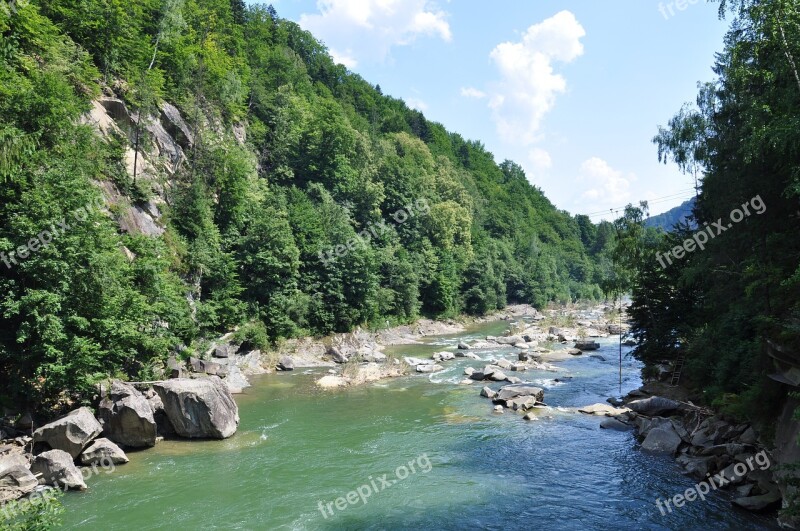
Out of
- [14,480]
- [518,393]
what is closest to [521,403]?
[518,393]

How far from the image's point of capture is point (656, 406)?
21.1 metres

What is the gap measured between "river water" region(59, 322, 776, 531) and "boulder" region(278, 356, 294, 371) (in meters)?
8.49

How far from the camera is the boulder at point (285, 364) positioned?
3265 centimetres

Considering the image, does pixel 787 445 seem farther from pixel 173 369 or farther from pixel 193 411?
pixel 173 369

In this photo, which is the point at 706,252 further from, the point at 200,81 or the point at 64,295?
the point at 200,81

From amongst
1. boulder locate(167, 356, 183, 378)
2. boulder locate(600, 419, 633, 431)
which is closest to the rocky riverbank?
boulder locate(167, 356, 183, 378)

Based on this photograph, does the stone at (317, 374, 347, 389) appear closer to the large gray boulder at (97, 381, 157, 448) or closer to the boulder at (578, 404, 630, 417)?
the large gray boulder at (97, 381, 157, 448)

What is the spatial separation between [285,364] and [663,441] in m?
23.6

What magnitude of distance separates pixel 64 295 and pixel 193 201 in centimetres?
1778

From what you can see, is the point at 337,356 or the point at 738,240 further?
the point at 337,356

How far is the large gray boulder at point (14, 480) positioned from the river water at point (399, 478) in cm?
110

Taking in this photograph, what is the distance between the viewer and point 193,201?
3347cm

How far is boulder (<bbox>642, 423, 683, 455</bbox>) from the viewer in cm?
1716

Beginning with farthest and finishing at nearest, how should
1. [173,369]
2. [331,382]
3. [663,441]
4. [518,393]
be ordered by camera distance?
1. [331,382]
2. [518,393]
3. [173,369]
4. [663,441]
